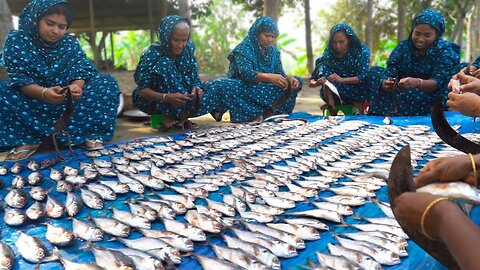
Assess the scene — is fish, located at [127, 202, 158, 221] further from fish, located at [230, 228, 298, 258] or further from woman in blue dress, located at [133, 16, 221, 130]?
woman in blue dress, located at [133, 16, 221, 130]

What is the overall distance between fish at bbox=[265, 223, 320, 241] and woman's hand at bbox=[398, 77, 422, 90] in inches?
125

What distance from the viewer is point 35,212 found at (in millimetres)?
2016

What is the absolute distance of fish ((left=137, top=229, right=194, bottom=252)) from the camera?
1682 mm

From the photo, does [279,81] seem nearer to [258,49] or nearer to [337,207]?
[258,49]

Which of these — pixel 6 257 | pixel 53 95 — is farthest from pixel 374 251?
pixel 53 95

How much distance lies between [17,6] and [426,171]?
12575 millimetres

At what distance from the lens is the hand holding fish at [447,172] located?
1.37 m

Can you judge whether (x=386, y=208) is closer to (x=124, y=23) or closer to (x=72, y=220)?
(x=72, y=220)

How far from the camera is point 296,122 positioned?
4.61 meters

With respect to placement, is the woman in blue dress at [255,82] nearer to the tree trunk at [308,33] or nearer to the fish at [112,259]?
the fish at [112,259]

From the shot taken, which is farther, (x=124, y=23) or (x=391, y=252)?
(x=124, y=23)

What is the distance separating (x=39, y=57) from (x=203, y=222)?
2.45 metres

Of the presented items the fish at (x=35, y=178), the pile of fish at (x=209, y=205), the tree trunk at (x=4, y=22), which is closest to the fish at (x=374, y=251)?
the pile of fish at (x=209, y=205)

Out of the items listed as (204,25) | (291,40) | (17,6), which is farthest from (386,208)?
(291,40)
